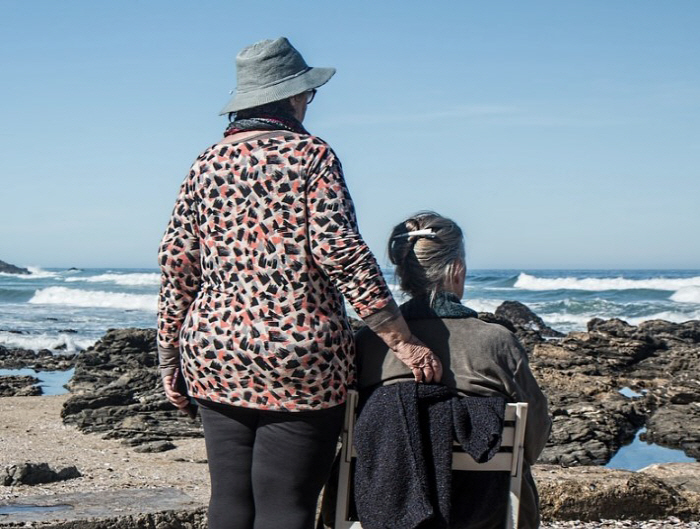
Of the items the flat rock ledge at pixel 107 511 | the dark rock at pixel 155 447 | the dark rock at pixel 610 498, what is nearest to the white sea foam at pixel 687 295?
the dark rock at pixel 155 447

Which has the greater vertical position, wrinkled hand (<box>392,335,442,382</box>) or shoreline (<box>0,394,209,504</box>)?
wrinkled hand (<box>392,335,442,382</box>)

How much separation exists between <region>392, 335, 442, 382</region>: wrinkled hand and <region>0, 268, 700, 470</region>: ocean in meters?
10.7

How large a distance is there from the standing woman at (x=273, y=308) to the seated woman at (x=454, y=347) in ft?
0.34

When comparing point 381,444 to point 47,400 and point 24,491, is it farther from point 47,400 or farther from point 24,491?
point 47,400

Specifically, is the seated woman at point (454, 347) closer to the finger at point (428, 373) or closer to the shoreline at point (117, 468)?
the finger at point (428, 373)

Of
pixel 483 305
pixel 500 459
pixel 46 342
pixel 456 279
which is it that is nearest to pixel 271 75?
pixel 456 279

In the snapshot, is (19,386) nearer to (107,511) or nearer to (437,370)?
(107,511)

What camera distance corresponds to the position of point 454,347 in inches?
112

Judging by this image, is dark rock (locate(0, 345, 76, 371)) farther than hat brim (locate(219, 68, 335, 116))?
Yes

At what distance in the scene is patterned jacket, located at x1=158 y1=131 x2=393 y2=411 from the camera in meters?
2.62

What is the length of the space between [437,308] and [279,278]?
0.55 m

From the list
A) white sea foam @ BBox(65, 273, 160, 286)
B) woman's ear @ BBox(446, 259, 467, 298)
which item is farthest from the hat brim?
white sea foam @ BBox(65, 273, 160, 286)

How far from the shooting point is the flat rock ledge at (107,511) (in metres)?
3.86

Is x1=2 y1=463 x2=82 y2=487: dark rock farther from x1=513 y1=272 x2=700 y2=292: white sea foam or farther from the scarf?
x1=513 y1=272 x2=700 y2=292: white sea foam
